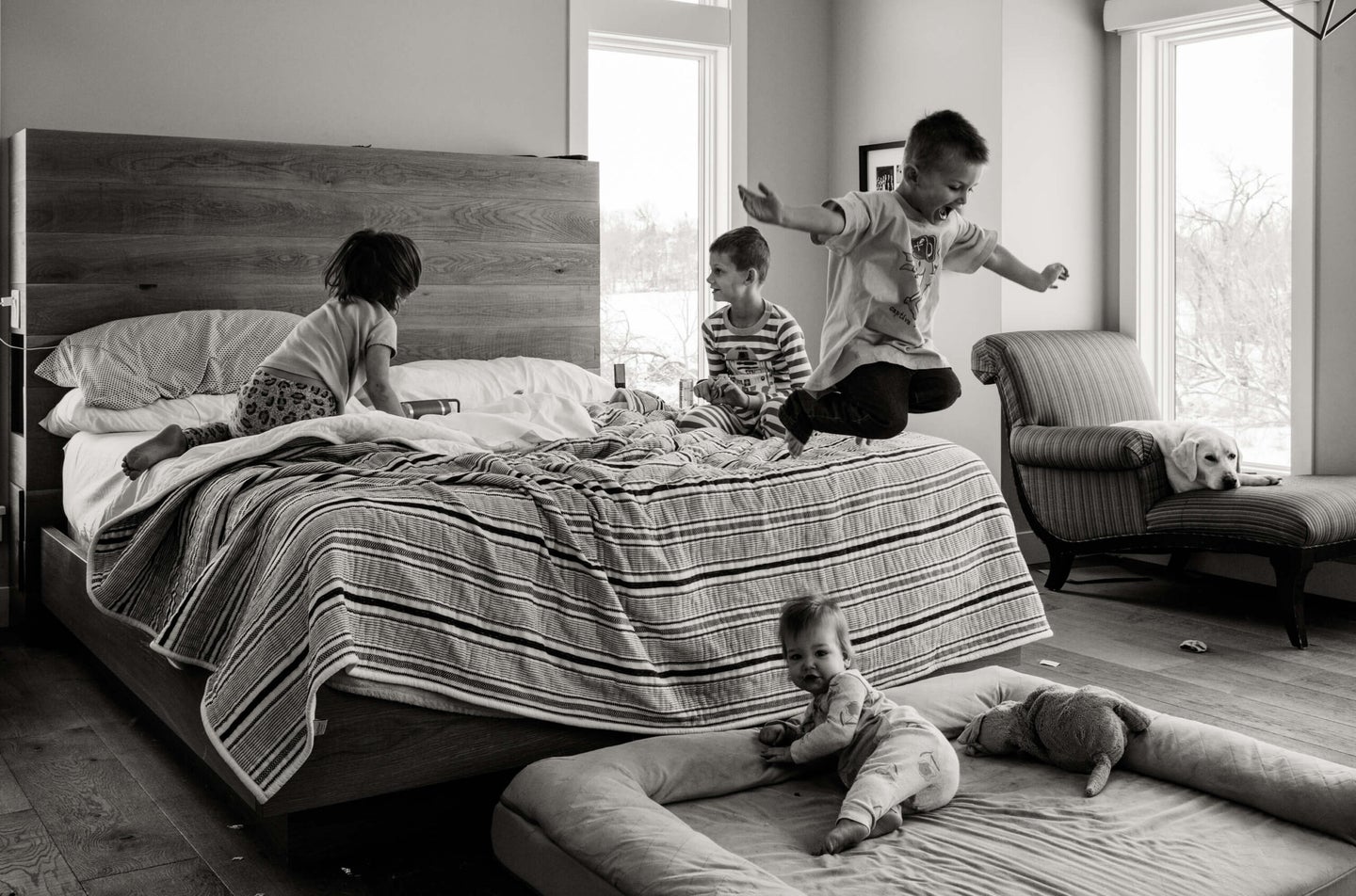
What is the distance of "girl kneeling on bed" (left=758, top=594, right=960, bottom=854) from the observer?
217cm

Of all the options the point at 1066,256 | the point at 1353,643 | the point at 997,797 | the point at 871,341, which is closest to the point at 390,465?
the point at 871,341

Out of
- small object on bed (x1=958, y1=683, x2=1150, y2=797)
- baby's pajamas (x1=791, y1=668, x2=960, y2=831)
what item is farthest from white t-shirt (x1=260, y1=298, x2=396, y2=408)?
small object on bed (x1=958, y1=683, x2=1150, y2=797)

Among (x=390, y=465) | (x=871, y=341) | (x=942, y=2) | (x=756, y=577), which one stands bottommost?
(x=756, y=577)

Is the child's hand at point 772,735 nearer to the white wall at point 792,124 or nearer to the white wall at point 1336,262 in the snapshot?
the white wall at point 1336,262

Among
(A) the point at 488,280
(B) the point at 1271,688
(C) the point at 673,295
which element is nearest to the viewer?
(B) the point at 1271,688

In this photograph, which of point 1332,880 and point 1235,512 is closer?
point 1332,880

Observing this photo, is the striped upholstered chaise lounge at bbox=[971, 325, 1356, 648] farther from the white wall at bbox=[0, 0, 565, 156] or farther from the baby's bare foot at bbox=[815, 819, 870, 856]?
the baby's bare foot at bbox=[815, 819, 870, 856]

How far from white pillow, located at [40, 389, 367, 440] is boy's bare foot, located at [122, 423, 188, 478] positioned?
0.37m

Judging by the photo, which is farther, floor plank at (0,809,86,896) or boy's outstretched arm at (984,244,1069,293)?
boy's outstretched arm at (984,244,1069,293)

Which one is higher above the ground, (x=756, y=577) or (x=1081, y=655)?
(x=756, y=577)

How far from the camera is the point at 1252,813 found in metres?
2.21

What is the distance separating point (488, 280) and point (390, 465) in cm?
209

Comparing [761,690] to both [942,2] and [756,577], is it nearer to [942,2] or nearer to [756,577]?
[756,577]

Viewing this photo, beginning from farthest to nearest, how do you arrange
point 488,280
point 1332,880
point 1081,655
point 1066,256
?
point 1066,256, point 488,280, point 1081,655, point 1332,880
